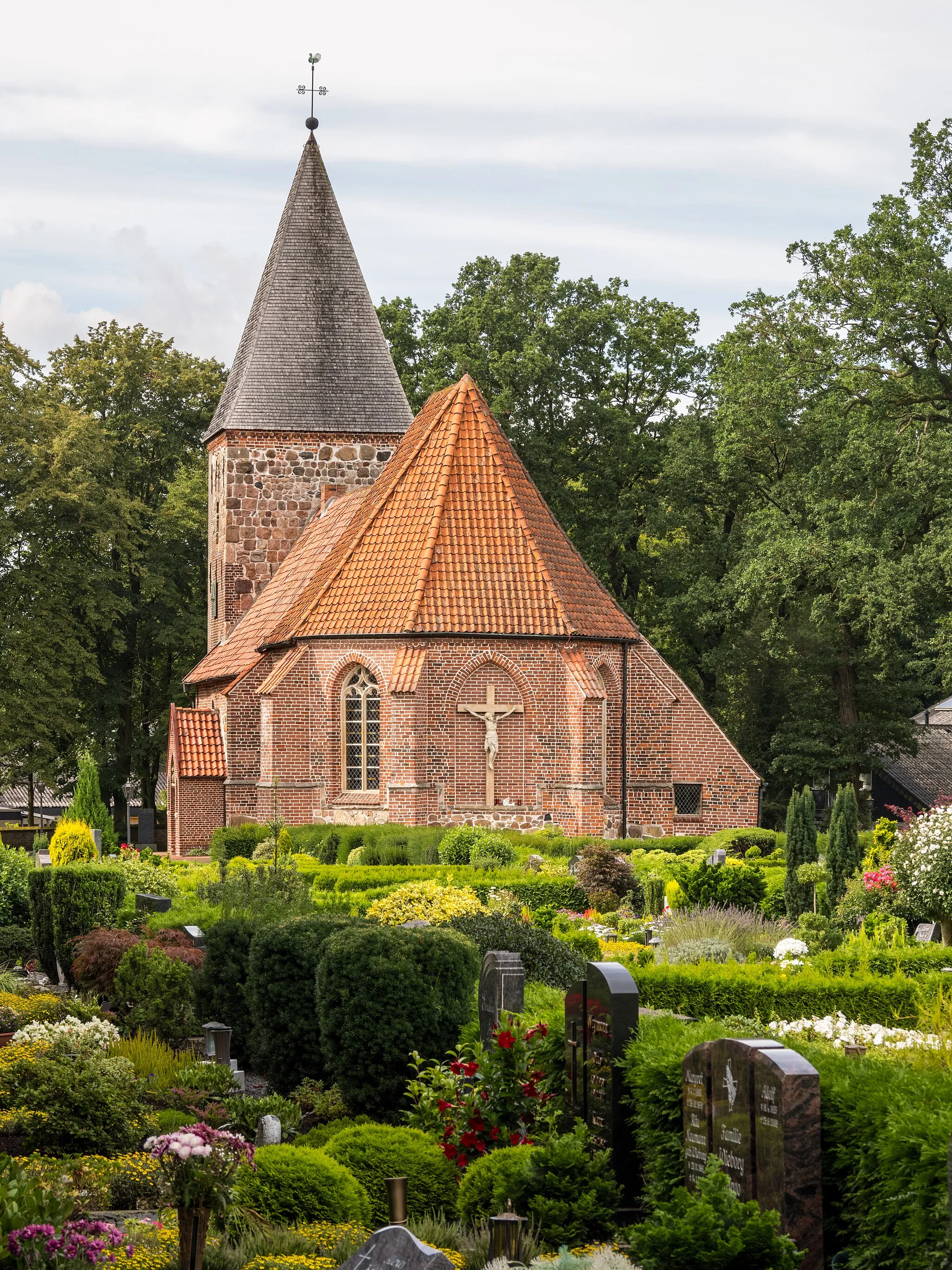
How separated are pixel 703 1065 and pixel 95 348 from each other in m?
42.0

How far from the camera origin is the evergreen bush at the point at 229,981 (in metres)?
14.6

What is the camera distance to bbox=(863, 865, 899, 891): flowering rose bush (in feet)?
61.0

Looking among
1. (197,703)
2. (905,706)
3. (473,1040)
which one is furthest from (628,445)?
Answer: (473,1040)

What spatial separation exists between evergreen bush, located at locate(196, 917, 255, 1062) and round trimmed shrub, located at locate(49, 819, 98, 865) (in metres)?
10.6

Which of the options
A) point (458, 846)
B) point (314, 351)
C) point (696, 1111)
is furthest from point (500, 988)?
point (314, 351)

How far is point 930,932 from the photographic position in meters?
18.0

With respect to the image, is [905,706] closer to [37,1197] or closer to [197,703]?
[197,703]

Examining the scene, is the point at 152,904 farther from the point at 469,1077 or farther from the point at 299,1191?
the point at 299,1191

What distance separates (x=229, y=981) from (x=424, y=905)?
2019mm

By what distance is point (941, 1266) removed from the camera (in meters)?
6.61

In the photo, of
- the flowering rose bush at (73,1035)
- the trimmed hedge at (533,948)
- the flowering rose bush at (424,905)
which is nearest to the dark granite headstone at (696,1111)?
the trimmed hedge at (533,948)

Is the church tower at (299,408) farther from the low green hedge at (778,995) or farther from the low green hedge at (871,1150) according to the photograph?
the low green hedge at (871,1150)

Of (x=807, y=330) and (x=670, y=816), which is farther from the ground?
(x=807, y=330)

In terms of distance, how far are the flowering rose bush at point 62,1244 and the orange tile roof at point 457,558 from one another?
71.2 feet
